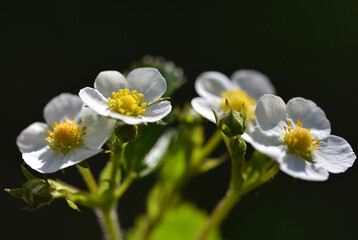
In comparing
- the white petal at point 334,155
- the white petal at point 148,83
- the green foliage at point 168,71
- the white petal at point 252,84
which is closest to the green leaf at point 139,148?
the white petal at point 148,83

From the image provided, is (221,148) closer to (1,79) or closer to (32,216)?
(32,216)

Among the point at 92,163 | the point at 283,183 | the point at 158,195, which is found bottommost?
the point at 283,183

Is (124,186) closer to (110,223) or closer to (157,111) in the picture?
(110,223)

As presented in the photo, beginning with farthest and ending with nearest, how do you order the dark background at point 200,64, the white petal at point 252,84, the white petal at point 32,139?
the dark background at point 200,64
the white petal at point 252,84
the white petal at point 32,139

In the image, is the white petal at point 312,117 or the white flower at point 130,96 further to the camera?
the white petal at point 312,117

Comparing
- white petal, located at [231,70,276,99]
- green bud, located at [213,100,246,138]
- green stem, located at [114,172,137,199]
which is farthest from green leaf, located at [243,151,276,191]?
white petal, located at [231,70,276,99]

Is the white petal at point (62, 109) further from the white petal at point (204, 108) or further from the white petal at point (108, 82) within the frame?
the white petal at point (204, 108)

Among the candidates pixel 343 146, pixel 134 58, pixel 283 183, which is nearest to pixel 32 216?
pixel 134 58
